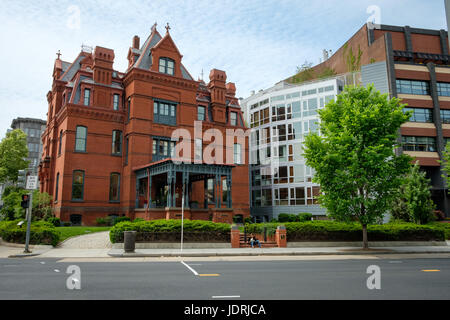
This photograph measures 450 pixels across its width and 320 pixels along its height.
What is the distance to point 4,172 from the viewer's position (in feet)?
131

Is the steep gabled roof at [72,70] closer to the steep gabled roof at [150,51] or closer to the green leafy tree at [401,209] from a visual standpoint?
the steep gabled roof at [150,51]

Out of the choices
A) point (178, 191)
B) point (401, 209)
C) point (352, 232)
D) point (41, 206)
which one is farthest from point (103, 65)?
point (401, 209)

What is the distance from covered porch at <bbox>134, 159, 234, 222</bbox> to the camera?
26547 millimetres

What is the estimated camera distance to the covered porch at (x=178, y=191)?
1045 inches

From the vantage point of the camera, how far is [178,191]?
33250mm

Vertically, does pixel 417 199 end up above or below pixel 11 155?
below

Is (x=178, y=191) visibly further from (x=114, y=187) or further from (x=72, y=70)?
(x=72, y=70)

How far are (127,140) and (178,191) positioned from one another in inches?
281

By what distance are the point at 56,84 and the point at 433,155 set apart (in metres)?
43.5

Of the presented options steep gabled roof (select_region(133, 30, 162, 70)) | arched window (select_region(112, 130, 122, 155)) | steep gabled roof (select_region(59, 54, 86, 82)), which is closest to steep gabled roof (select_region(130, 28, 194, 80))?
steep gabled roof (select_region(133, 30, 162, 70))

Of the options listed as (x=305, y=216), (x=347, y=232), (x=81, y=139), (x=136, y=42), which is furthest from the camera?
(x=136, y=42)

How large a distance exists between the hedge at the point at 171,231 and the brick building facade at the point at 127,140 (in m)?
7.36
